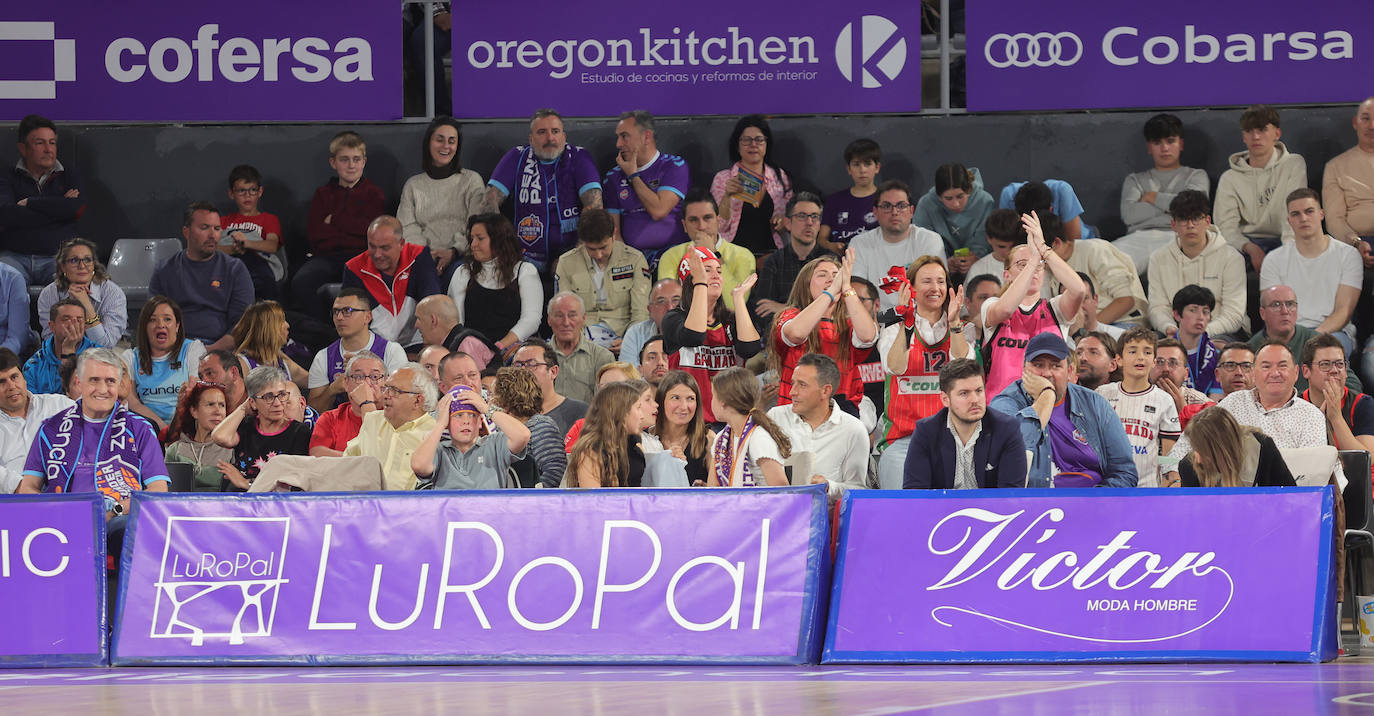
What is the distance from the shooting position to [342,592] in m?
8.31

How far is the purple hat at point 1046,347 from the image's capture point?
29.3 feet

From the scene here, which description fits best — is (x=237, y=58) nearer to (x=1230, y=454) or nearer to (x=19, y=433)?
(x=19, y=433)

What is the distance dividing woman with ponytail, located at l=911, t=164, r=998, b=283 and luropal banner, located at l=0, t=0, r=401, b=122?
4963mm

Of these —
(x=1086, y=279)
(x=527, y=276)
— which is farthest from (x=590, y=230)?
(x=1086, y=279)

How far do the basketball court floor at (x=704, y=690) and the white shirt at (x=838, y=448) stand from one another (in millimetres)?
1674

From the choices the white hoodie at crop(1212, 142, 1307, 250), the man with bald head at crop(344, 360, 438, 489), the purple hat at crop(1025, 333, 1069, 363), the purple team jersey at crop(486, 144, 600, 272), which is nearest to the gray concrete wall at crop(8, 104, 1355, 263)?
the white hoodie at crop(1212, 142, 1307, 250)

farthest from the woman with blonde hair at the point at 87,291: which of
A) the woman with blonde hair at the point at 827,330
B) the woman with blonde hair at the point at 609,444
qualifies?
the woman with blonde hair at the point at 609,444

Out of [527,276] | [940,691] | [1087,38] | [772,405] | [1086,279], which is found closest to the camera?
[940,691]

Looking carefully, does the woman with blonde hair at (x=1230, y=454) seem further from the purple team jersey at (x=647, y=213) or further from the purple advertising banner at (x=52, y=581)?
the purple team jersey at (x=647, y=213)

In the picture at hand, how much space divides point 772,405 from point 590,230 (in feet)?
8.87

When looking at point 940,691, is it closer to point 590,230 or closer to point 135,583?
point 135,583

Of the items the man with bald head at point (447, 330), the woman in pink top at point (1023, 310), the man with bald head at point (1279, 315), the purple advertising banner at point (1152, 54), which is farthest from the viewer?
the purple advertising banner at point (1152, 54)

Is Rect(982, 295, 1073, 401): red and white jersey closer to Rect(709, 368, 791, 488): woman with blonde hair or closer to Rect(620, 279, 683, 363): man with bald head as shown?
Rect(709, 368, 791, 488): woman with blonde hair

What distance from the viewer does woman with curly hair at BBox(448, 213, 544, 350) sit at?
42.6 ft
